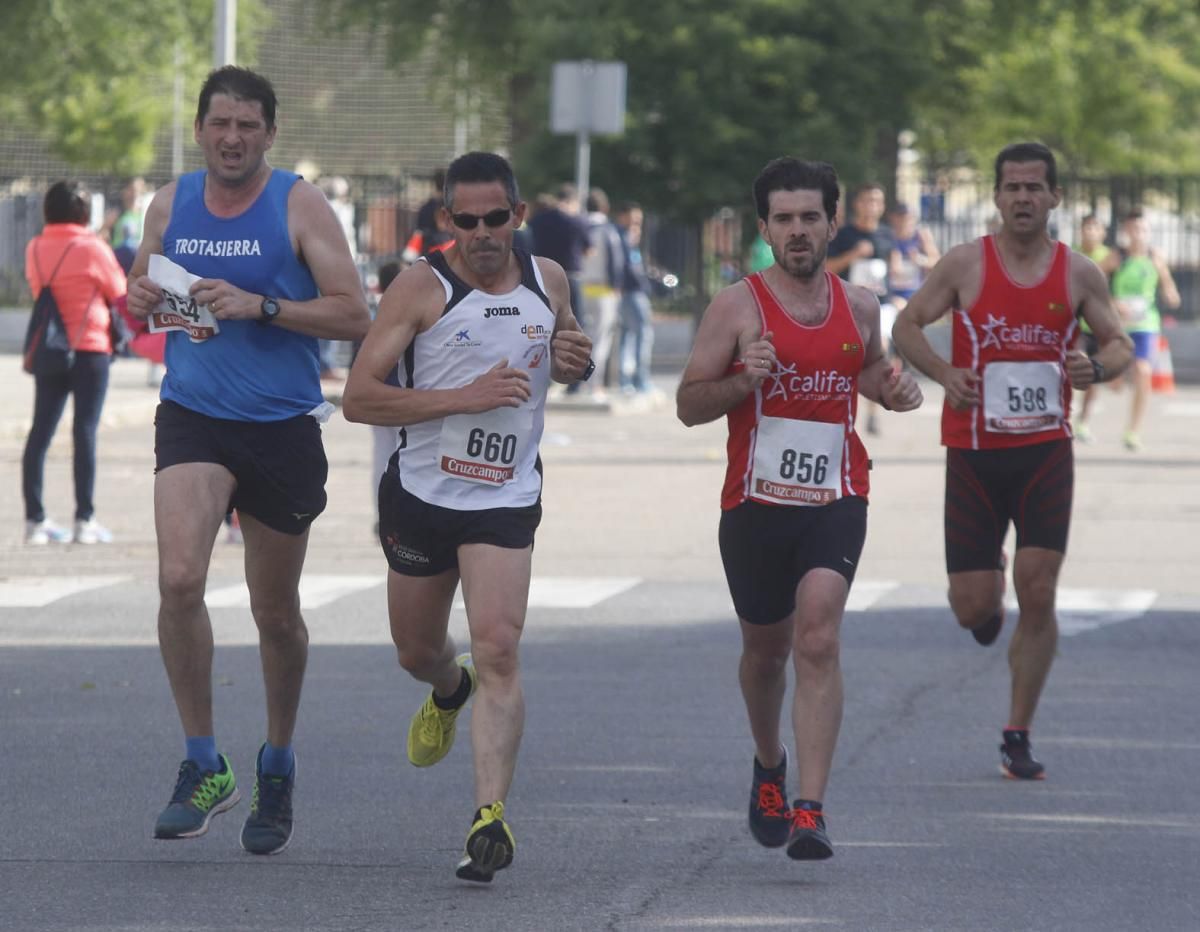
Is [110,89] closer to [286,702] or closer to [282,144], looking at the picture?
[282,144]

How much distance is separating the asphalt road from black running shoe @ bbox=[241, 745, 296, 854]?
3.0 inches

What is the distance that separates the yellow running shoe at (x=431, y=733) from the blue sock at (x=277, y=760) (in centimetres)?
50

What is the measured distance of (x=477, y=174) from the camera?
6.11m

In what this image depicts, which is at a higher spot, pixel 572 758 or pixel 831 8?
pixel 831 8

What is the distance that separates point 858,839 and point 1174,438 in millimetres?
15248

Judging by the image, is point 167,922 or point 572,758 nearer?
point 167,922

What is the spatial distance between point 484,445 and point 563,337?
34 centimetres

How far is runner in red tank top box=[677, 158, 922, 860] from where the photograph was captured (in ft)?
20.7

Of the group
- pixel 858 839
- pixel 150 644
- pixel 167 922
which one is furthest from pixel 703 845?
pixel 150 644

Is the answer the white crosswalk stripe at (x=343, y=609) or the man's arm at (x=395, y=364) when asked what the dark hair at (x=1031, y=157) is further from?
the white crosswalk stripe at (x=343, y=609)

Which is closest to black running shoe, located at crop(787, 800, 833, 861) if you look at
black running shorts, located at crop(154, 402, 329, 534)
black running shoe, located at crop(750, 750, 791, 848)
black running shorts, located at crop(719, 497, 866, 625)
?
black running shoe, located at crop(750, 750, 791, 848)

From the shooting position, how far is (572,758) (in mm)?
7777

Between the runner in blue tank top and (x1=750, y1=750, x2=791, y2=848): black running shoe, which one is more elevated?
the runner in blue tank top

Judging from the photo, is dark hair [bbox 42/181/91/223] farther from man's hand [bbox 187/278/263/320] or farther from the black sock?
man's hand [bbox 187/278/263/320]
